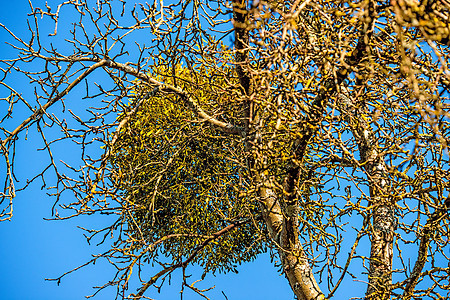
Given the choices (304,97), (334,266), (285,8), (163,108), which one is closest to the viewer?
(304,97)

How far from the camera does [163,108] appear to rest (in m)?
5.20

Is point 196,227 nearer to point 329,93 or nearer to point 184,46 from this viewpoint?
point 184,46

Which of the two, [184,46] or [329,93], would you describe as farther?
[184,46]

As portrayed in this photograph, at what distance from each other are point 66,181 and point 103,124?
0.57 meters

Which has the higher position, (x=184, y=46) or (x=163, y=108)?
(x=163, y=108)

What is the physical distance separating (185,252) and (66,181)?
7.36ft

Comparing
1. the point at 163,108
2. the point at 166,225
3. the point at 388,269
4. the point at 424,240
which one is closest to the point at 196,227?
the point at 166,225

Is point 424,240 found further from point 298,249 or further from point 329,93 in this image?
point 329,93

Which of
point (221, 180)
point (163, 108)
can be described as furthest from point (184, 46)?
point (221, 180)

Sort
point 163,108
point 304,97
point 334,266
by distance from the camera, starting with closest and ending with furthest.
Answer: point 304,97 → point 334,266 → point 163,108

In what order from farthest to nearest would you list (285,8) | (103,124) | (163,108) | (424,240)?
1. (163,108)
2. (285,8)
3. (103,124)
4. (424,240)

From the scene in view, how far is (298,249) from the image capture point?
3.66 m

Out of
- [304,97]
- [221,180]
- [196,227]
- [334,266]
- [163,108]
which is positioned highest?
[163,108]

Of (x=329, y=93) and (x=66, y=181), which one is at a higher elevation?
(x=66, y=181)
